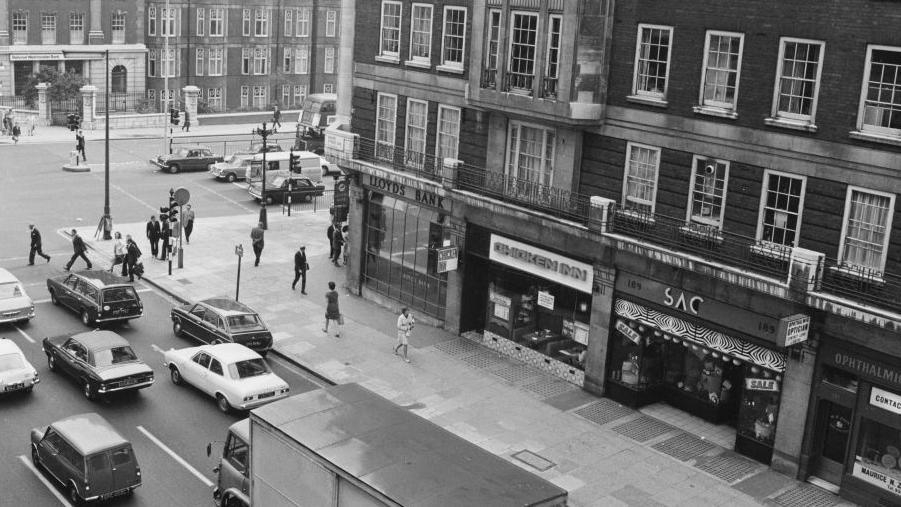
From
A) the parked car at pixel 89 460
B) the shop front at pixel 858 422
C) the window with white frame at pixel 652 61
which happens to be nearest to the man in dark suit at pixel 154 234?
the parked car at pixel 89 460

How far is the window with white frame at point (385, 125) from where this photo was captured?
37906 millimetres

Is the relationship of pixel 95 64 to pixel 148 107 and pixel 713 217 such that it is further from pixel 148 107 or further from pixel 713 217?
pixel 713 217

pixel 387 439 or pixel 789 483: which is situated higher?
pixel 387 439

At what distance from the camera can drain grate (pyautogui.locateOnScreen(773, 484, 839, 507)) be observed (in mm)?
25500

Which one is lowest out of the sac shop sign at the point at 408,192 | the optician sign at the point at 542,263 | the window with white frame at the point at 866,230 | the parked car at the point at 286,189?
the parked car at the point at 286,189

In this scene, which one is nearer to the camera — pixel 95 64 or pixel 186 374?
pixel 186 374

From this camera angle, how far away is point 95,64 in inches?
3214

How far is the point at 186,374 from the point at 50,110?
1984 inches

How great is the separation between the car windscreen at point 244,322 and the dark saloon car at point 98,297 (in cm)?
451

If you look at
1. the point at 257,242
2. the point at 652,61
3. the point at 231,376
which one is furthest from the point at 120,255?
the point at 652,61

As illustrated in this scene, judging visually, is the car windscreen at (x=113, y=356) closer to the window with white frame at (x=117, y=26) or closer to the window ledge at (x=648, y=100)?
the window ledge at (x=648, y=100)

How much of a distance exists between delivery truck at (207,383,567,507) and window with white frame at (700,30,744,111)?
42.6 ft

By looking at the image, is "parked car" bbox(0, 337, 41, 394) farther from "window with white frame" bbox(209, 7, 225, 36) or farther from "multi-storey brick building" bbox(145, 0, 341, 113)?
"window with white frame" bbox(209, 7, 225, 36)

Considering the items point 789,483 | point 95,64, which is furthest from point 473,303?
point 95,64
